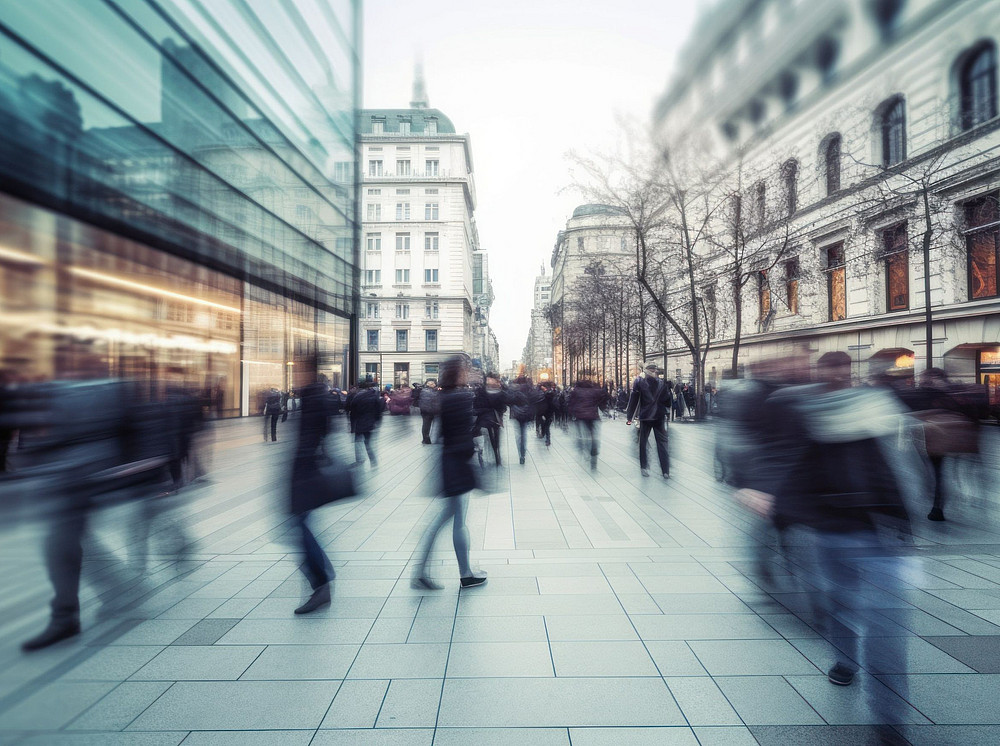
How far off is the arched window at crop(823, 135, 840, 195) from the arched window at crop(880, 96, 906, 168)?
4.59 ft

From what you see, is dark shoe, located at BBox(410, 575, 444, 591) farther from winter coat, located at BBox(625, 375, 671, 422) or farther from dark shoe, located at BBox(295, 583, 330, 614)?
winter coat, located at BBox(625, 375, 671, 422)

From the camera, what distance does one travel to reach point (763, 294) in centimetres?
2848

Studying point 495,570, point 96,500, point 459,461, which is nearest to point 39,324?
point 96,500

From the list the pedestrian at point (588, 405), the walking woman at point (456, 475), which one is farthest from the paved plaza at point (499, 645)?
the pedestrian at point (588, 405)

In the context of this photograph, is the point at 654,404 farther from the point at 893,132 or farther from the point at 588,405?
the point at 893,132

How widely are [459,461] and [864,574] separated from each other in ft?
9.70

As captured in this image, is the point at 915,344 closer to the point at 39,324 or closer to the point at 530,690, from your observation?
the point at 530,690

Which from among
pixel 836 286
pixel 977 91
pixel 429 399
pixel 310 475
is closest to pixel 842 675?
pixel 310 475

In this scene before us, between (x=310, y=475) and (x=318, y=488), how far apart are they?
0.37 feet

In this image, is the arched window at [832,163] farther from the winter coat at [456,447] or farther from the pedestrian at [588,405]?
the winter coat at [456,447]

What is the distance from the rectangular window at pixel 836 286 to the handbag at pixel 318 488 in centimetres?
2621

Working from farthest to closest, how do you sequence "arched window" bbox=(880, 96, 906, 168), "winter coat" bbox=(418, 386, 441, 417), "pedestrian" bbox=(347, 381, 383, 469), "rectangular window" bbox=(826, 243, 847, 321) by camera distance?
"rectangular window" bbox=(826, 243, 847, 321) < "arched window" bbox=(880, 96, 906, 168) < "winter coat" bbox=(418, 386, 441, 417) < "pedestrian" bbox=(347, 381, 383, 469)

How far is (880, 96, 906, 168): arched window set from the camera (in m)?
19.6

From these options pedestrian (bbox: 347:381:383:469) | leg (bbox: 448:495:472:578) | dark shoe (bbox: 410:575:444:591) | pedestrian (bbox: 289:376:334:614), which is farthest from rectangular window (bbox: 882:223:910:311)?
pedestrian (bbox: 289:376:334:614)
